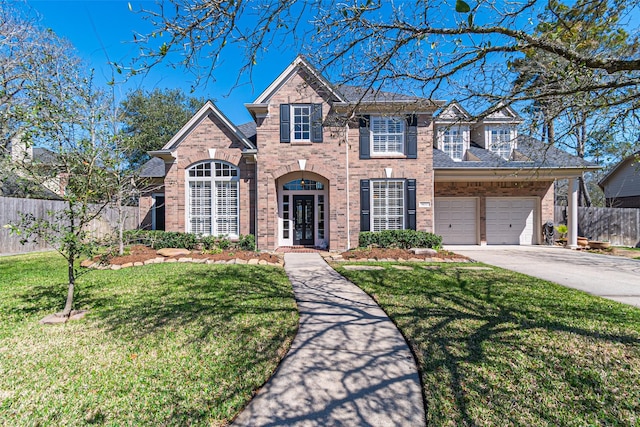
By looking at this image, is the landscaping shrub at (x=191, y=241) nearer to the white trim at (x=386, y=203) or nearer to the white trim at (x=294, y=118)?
the white trim at (x=294, y=118)

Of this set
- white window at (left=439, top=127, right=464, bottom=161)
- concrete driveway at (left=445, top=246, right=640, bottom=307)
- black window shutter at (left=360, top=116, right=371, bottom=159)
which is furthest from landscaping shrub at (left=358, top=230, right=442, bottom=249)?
white window at (left=439, top=127, right=464, bottom=161)

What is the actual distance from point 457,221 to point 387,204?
493 centimetres

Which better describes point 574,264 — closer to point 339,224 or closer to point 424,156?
point 424,156

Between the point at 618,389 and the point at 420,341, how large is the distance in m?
1.76

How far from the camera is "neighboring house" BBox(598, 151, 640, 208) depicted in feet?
69.4

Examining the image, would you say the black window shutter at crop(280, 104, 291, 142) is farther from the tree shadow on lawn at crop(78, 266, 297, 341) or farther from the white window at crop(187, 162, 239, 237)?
the tree shadow on lawn at crop(78, 266, 297, 341)

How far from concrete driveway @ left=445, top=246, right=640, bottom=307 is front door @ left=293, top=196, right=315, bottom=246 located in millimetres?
6674

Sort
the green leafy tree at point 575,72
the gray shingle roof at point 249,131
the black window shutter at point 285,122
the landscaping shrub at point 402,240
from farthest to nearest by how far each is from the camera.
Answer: the gray shingle roof at point 249,131 < the black window shutter at point 285,122 < the landscaping shrub at point 402,240 < the green leafy tree at point 575,72

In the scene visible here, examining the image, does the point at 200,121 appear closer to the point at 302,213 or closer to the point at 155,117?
the point at 302,213

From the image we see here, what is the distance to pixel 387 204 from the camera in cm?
1273

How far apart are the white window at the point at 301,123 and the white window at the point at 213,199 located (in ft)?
9.52

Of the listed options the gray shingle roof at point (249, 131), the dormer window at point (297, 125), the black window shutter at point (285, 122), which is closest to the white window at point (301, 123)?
the dormer window at point (297, 125)

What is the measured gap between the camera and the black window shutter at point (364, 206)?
12.5m

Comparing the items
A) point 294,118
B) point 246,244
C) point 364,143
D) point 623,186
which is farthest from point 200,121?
point 623,186
